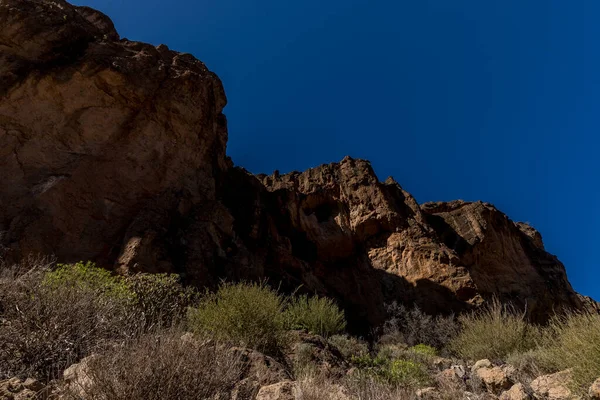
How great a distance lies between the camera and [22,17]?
14.5 m

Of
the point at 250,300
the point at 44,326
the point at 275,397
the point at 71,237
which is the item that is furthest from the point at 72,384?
the point at 71,237

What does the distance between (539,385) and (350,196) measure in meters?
23.2

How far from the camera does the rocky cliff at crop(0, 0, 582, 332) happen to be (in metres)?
11.8

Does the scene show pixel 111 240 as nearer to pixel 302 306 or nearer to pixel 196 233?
pixel 196 233

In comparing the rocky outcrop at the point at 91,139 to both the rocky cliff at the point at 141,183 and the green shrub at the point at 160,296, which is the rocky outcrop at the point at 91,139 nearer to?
the rocky cliff at the point at 141,183

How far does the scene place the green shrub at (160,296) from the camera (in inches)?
320

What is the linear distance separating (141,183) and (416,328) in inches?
577

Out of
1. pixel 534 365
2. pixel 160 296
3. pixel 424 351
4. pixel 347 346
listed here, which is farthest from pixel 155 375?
pixel 424 351

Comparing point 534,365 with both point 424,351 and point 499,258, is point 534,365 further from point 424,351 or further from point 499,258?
point 499,258

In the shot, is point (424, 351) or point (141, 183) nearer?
point (424, 351)

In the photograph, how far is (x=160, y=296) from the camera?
861cm

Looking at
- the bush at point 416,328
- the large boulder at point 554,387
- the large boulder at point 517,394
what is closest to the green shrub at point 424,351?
the bush at point 416,328

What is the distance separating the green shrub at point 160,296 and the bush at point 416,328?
11.9 m

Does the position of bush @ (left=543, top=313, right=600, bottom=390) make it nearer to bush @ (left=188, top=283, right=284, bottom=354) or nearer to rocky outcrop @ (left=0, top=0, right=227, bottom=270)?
bush @ (left=188, top=283, right=284, bottom=354)
